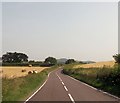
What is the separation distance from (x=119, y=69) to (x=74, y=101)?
11840 millimetres

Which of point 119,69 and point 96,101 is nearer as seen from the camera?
point 96,101

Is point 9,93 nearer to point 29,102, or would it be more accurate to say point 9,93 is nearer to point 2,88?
point 2,88

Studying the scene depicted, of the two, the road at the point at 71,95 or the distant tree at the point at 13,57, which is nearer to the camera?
the road at the point at 71,95

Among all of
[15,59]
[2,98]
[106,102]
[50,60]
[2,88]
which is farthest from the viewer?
[50,60]

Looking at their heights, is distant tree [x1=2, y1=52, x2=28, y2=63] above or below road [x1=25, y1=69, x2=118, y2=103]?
above

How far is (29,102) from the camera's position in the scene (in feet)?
52.4

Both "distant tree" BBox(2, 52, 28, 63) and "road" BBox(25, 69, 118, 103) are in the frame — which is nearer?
"road" BBox(25, 69, 118, 103)

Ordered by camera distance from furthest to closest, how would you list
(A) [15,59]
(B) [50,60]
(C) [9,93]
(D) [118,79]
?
(B) [50,60] → (A) [15,59] → (D) [118,79] → (C) [9,93]

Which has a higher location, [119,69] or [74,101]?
[119,69]

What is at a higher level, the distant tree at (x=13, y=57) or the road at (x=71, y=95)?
the distant tree at (x=13, y=57)

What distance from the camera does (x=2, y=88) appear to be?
65.1 ft

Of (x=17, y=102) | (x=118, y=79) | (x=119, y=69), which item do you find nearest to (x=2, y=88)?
(x=17, y=102)

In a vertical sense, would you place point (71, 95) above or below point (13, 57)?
below

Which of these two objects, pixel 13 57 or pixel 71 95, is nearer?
pixel 71 95
